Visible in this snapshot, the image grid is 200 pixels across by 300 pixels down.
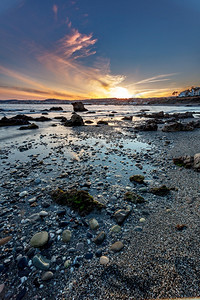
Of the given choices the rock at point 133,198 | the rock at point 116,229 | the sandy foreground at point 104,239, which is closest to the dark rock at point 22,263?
the sandy foreground at point 104,239

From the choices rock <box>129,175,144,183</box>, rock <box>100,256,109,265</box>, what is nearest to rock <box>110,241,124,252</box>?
rock <box>100,256,109,265</box>

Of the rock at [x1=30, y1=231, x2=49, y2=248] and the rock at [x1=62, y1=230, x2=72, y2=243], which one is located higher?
the rock at [x1=30, y1=231, x2=49, y2=248]

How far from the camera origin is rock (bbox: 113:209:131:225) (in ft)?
10.6

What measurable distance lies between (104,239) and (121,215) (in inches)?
28.0

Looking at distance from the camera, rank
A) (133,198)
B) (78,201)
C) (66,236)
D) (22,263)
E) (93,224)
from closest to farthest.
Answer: (22,263)
(66,236)
(93,224)
(78,201)
(133,198)

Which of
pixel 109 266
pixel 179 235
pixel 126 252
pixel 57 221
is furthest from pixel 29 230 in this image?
pixel 179 235

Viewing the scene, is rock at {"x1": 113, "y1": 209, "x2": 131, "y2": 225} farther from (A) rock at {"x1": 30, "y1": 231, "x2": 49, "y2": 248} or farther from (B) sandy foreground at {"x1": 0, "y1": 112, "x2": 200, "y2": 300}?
(A) rock at {"x1": 30, "y1": 231, "x2": 49, "y2": 248}

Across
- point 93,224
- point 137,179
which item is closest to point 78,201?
point 93,224

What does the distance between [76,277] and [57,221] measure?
132 cm

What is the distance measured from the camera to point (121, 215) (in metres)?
3.33

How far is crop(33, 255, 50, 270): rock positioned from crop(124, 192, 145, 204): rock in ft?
8.03

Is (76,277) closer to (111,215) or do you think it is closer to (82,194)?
(111,215)

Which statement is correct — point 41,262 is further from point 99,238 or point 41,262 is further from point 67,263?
point 99,238

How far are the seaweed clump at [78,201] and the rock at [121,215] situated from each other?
0.48 metres
